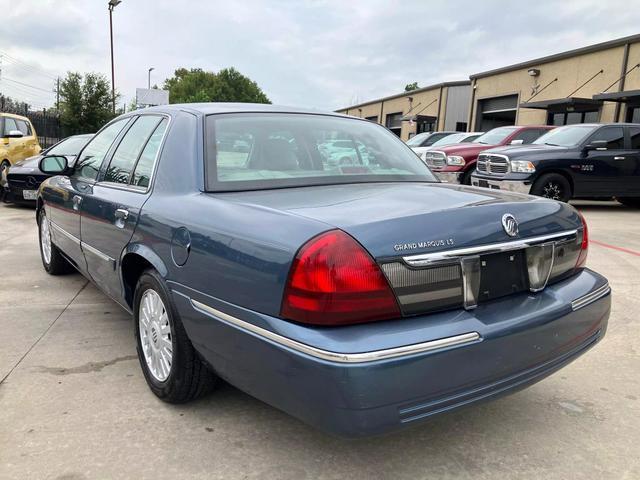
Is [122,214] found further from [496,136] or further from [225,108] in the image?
[496,136]

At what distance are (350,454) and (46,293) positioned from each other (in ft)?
11.0

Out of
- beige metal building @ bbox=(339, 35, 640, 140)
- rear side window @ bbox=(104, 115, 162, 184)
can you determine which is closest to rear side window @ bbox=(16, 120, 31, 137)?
rear side window @ bbox=(104, 115, 162, 184)

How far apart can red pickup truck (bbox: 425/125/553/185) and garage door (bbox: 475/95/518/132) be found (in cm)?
1311

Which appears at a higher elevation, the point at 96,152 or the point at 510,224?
the point at 96,152

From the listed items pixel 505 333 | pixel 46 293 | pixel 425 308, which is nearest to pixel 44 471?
pixel 425 308

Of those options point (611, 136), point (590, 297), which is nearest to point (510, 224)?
point (590, 297)

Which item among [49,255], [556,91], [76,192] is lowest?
[49,255]

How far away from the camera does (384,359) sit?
1.79m

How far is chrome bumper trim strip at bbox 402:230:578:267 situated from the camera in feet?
6.38

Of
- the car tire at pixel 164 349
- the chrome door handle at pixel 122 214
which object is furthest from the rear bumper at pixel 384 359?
the chrome door handle at pixel 122 214

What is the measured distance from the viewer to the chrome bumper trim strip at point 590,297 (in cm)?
241

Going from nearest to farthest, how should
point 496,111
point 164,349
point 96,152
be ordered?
point 164,349 → point 96,152 → point 496,111

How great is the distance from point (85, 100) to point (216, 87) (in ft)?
174

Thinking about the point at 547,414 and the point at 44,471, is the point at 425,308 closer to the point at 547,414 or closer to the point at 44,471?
the point at 547,414
